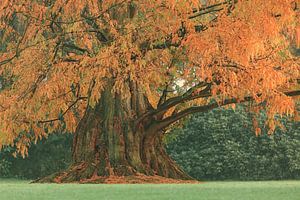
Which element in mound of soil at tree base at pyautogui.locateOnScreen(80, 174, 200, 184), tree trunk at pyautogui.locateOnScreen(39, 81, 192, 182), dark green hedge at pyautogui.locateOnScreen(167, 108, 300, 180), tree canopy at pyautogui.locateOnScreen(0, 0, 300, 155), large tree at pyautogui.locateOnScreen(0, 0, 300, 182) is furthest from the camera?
dark green hedge at pyautogui.locateOnScreen(167, 108, 300, 180)

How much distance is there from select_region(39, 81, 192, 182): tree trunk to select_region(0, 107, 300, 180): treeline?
297 cm

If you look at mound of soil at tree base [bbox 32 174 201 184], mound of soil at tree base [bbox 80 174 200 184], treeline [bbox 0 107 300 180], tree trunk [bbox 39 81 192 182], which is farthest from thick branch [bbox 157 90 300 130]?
treeline [bbox 0 107 300 180]

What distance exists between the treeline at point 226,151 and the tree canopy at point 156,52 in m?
4.14

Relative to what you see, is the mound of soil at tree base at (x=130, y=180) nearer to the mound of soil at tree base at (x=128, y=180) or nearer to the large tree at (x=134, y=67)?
the mound of soil at tree base at (x=128, y=180)

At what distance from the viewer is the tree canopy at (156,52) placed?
12.8m

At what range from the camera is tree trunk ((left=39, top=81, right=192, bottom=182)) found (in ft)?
51.6

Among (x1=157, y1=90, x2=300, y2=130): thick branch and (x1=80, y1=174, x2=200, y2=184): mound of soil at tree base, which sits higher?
(x1=157, y1=90, x2=300, y2=130): thick branch

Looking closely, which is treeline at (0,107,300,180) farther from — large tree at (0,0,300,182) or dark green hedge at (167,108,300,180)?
large tree at (0,0,300,182)

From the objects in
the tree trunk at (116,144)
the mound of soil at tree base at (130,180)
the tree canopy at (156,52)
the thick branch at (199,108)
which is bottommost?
the mound of soil at tree base at (130,180)

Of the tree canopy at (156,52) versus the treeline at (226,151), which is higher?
the tree canopy at (156,52)

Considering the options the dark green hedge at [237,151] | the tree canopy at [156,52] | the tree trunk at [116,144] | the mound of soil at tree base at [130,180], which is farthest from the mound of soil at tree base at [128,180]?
the dark green hedge at [237,151]

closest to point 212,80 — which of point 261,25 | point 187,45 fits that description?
point 187,45

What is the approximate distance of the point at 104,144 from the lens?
1603 centimetres

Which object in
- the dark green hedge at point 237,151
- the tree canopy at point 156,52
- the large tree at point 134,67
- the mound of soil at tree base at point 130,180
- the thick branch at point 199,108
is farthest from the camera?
the dark green hedge at point 237,151
